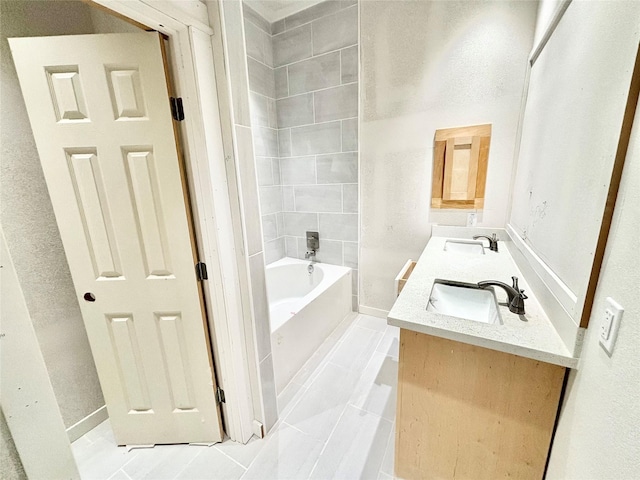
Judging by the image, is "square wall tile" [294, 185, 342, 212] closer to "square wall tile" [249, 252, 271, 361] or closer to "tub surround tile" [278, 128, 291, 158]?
"tub surround tile" [278, 128, 291, 158]

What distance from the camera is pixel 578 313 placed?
31.1 inches

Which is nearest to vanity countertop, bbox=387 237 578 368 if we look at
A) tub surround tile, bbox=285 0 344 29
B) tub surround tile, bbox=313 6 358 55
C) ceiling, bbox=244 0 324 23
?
tub surround tile, bbox=313 6 358 55

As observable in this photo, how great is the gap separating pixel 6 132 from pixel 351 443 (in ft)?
7.81

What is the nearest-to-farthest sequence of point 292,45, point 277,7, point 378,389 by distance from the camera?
point 378,389, point 277,7, point 292,45

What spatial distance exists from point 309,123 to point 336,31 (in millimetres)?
846

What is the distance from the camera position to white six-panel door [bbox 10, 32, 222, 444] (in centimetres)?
107

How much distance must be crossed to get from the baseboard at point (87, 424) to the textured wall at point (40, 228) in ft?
0.12

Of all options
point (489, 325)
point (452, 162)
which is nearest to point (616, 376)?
point (489, 325)

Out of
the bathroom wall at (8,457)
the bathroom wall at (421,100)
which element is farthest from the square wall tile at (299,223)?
the bathroom wall at (8,457)

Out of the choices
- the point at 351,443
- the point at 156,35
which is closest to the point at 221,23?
the point at 156,35

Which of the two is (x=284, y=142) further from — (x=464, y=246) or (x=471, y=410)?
(x=471, y=410)

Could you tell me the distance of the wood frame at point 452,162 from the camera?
2.14 meters

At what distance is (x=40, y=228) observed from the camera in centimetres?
134

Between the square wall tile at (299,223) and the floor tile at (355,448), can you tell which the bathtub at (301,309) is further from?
the floor tile at (355,448)
